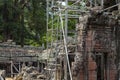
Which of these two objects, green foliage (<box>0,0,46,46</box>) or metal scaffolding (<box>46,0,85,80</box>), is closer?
metal scaffolding (<box>46,0,85,80</box>)

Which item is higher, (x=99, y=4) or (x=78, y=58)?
(x=99, y=4)

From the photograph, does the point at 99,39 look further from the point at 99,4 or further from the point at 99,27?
the point at 99,4

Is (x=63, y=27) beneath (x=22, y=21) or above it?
above

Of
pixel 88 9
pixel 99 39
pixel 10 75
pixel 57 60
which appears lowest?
pixel 10 75

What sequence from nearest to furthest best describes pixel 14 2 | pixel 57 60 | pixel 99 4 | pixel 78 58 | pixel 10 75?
pixel 78 58 < pixel 99 4 < pixel 57 60 < pixel 10 75 < pixel 14 2

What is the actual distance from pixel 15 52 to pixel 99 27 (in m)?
22.5

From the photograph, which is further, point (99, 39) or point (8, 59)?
point (8, 59)

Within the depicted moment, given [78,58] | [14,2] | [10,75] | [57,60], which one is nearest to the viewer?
[78,58]

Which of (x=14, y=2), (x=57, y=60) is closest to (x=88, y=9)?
(x=57, y=60)

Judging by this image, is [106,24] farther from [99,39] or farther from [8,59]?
[8,59]

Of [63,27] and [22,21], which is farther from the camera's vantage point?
[22,21]

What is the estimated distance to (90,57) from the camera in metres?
14.1

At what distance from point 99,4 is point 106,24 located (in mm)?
Result: 1829

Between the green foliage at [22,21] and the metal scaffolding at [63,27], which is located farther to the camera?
the green foliage at [22,21]
